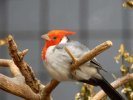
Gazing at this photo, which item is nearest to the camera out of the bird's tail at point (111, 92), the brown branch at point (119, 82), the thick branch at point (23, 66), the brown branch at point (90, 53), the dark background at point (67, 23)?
the brown branch at point (90, 53)

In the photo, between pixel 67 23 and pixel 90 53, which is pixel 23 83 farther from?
pixel 67 23

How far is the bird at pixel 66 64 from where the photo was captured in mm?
2156

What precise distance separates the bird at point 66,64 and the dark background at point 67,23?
2.67m

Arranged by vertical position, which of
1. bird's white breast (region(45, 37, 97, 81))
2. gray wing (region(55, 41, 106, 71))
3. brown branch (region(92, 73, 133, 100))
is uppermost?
gray wing (region(55, 41, 106, 71))

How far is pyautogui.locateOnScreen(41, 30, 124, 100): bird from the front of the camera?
7.07 ft

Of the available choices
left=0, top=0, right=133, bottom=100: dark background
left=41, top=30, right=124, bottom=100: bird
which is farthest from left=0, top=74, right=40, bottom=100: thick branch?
left=0, top=0, right=133, bottom=100: dark background

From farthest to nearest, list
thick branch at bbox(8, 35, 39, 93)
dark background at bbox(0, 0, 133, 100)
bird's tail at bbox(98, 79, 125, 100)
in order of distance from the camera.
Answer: dark background at bbox(0, 0, 133, 100) < bird's tail at bbox(98, 79, 125, 100) < thick branch at bbox(8, 35, 39, 93)

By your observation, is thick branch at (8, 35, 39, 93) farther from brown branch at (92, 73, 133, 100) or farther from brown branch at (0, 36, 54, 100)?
brown branch at (92, 73, 133, 100)

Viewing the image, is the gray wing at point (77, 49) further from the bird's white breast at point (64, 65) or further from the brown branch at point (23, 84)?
the brown branch at point (23, 84)

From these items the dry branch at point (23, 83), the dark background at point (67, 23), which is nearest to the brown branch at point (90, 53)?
the dry branch at point (23, 83)

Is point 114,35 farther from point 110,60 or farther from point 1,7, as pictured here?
point 1,7

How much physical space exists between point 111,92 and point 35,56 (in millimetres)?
2836

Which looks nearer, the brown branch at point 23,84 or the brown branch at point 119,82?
the brown branch at point 23,84

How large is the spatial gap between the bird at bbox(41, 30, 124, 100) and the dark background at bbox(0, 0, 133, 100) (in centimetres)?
267
